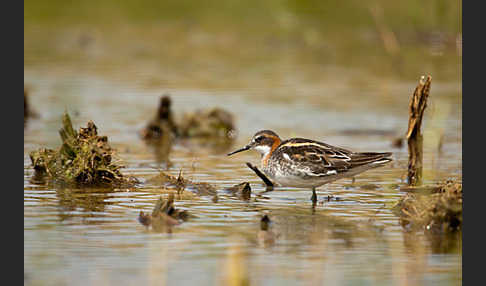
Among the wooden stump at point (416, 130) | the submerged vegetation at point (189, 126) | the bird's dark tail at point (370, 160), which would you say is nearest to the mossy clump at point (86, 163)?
the bird's dark tail at point (370, 160)

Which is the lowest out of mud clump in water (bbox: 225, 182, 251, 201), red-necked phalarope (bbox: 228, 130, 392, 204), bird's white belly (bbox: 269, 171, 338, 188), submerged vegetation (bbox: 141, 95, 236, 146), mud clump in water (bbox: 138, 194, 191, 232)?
mud clump in water (bbox: 138, 194, 191, 232)

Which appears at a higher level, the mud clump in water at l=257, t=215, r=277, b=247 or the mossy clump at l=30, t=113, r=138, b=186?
the mossy clump at l=30, t=113, r=138, b=186

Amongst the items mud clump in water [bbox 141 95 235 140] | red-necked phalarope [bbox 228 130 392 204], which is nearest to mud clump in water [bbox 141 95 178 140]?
mud clump in water [bbox 141 95 235 140]

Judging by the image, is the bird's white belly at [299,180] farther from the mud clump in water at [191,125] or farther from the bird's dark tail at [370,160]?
the mud clump in water at [191,125]

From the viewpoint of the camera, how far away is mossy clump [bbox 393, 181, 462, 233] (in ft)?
35.0

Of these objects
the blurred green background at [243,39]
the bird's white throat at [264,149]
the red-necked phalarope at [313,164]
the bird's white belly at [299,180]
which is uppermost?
the blurred green background at [243,39]

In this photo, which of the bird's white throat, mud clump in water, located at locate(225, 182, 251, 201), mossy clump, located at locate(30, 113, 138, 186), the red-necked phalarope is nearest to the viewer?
the red-necked phalarope

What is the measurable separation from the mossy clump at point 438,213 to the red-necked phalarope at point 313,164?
154 centimetres

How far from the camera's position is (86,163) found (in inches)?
512

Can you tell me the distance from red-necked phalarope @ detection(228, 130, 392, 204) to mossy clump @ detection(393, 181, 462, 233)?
1537 mm

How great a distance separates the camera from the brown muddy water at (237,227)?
8.98 meters

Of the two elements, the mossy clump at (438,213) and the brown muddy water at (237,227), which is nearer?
the brown muddy water at (237,227)

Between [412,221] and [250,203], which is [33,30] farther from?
[412,221]

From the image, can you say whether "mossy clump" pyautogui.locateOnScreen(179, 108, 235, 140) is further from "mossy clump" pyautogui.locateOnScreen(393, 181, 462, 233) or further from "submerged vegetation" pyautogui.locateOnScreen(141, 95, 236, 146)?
"mossy clump" pyautogui.locateOnScreen(393, 181, 462, 233)
